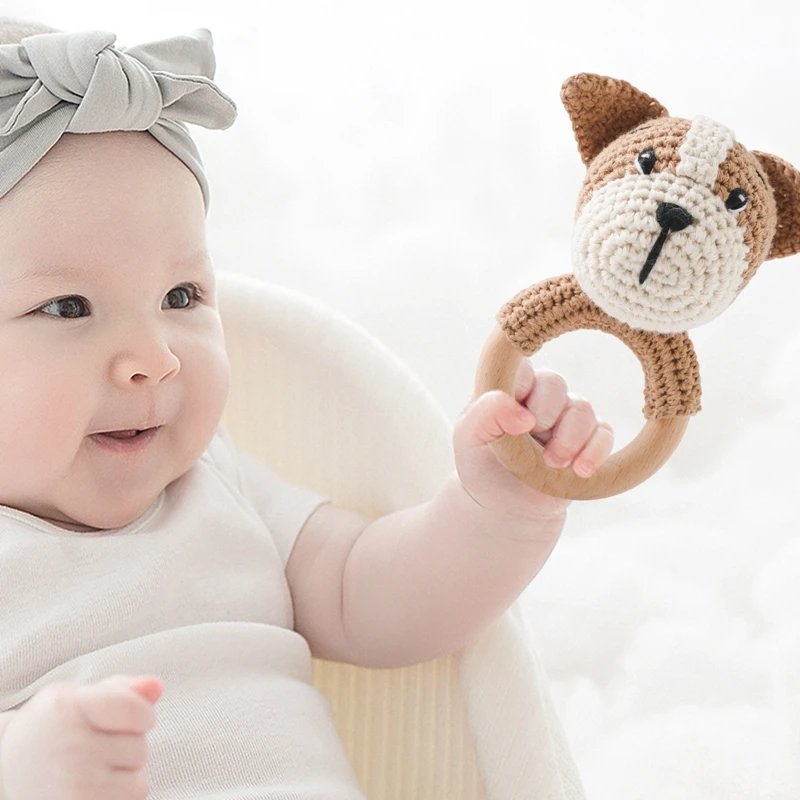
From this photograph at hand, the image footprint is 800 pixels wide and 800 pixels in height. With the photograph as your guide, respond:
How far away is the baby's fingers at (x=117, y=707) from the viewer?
69cm

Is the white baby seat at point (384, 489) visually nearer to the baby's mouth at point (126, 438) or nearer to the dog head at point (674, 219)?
the baby's mouth at point (126, 438)

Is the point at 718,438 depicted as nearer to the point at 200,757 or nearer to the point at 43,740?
the point at 200,757

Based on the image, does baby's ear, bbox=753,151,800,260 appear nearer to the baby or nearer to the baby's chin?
the baby

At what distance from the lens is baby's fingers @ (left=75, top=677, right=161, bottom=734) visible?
2.28ft

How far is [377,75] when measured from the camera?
187 cm

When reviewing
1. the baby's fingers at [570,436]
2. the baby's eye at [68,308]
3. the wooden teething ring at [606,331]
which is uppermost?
the wooden teething ring at [606,331]

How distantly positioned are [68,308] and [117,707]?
354 millimetres

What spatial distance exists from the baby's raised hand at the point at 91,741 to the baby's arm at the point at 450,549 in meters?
0.30

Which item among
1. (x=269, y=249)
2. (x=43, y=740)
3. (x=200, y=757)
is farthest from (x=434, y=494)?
(x=269, y=249)

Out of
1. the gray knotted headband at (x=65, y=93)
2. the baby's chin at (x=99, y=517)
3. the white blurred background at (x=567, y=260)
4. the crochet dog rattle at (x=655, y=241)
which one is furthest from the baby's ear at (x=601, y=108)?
the white blurred background at (x=567, y=260)

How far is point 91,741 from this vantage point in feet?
2.30

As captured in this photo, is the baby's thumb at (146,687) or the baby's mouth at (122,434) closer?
the baby's thumb at (146,687)

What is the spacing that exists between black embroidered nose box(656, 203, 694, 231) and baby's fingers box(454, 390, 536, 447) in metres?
0.18

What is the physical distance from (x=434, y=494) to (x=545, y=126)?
0.87m
